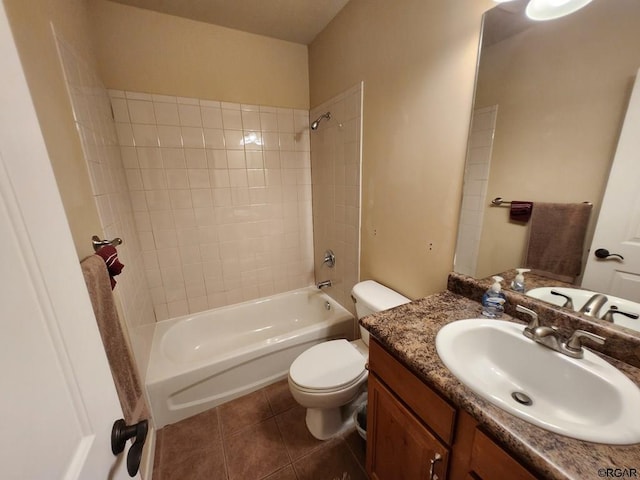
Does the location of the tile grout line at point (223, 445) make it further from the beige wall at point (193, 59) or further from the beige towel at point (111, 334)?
A: the beige wall at point (193, 59)

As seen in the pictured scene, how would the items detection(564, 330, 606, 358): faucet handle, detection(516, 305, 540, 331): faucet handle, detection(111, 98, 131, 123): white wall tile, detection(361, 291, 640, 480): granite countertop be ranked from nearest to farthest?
1. detection(361, 291, 640, 480): granite countertop
2. detection(564, 330, 606, 358): faucet handle
3. detection(516, 305, 540, 331): faucet handle
4. detection(111, 98, 131, 123): white wall tile

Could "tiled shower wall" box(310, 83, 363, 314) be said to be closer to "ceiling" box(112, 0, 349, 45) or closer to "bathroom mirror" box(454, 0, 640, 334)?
"ceiling" box(112, 0, 349, 45)

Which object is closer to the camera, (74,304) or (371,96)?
(74,304)

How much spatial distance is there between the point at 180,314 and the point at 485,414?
7.08 ft

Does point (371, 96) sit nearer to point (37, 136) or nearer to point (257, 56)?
point (257, 56)

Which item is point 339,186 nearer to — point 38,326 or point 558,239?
point 558,239

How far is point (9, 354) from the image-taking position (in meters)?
0.31

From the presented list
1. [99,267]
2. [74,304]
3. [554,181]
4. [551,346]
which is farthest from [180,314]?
[554,181]

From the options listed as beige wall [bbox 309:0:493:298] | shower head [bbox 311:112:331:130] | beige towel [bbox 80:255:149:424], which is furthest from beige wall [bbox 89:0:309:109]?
beige towel [bbox 80:255:149:424]

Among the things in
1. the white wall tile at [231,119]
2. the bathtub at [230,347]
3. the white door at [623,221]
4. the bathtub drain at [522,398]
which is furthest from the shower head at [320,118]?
the bathtub drain at [522,398]

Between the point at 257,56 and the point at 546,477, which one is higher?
the point at 257,56

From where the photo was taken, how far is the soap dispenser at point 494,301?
3.04ft

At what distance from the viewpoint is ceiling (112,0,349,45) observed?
60.3 inches

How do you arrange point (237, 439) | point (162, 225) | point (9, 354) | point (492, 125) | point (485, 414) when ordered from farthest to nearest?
point (162, 225)
point (237, 439)
point (492, 125)
point (485, 414)
point (9, 354)
